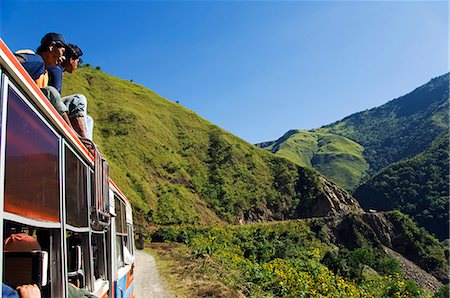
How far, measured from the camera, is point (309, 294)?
11250 mm

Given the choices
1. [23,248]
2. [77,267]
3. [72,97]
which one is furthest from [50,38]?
A: [23,248]

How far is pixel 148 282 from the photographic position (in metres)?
14.6

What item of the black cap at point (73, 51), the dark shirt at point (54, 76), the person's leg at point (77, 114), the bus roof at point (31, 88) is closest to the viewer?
the bus roof at point (31, 88)

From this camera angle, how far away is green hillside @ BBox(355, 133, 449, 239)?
8781cm

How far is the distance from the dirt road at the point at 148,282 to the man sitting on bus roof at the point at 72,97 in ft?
32.2

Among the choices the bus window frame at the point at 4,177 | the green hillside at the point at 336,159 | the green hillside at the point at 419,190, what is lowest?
the bus window frame at the point at 4,177

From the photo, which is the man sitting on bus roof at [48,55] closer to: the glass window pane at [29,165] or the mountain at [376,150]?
the glass window pane at [29,165]

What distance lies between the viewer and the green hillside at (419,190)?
8781 cm

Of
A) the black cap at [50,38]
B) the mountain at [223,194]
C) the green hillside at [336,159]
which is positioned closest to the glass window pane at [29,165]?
the black cap at [50,38]

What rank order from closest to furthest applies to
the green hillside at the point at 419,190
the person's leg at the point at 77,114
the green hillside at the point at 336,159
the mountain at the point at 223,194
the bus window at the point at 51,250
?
the bus window at the point at 51,250 → the person's leg at the point at 77,114 → the mountain at the point at 223,194 → the green hillside at the point at 419,190 → the green hillside at the point at 336,159

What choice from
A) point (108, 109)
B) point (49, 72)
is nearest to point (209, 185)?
point (108, 109)

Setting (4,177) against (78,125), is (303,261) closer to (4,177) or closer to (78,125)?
(78,125)

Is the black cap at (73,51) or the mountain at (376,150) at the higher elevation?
the mountain at (376,150)

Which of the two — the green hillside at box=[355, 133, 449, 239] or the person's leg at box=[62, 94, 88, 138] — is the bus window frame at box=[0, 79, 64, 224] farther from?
the green hillside at box=[355, 133, 449, 239]
